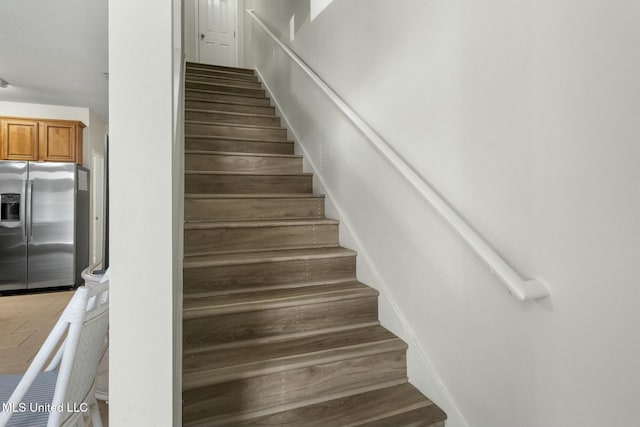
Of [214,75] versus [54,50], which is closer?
[54,50]

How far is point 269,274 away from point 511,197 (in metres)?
1.33

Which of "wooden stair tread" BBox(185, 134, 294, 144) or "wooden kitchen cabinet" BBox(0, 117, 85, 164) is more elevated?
"wooden kitchen cabinet" BBox(0, 117, 85, 164)

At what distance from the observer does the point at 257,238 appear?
2.34 meters

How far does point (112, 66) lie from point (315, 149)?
7.02 feet

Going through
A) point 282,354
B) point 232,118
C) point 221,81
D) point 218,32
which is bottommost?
point 282,354

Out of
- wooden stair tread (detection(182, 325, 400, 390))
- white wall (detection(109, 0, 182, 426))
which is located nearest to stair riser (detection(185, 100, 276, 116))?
wooden stair tread (detection(182, 325, 400, 390))

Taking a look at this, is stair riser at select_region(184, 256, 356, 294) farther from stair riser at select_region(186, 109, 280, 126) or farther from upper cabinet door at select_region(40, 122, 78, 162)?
upper cabinet door at select_region(40, 122, 78, 162)

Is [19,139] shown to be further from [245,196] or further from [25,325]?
[245,196]

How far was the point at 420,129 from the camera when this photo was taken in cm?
175

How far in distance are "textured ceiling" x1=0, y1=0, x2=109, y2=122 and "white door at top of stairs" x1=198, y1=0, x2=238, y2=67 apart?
1670 millimetres

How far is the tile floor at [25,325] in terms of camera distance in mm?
2766

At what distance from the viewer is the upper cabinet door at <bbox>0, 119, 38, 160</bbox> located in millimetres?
5215

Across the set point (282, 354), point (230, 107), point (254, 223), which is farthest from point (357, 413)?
point (230, 107)

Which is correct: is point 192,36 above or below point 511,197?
above
